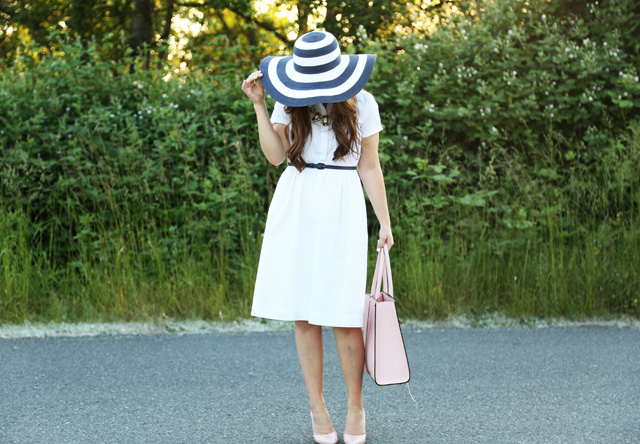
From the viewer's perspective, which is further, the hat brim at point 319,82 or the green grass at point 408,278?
the green grass at point 408,278

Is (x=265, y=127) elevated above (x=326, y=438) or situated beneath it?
elevated above

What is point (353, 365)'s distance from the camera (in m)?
3.26

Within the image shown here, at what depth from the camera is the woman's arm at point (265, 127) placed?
10.4ft

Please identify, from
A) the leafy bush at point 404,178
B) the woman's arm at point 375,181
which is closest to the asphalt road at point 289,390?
the leafy bush at point 404,178

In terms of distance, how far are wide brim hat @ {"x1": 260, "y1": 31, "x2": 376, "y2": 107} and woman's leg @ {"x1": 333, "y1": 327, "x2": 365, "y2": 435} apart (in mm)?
1054

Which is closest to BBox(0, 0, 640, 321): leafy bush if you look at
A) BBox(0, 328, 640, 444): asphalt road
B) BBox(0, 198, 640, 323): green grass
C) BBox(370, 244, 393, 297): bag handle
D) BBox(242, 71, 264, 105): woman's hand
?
BBox(0, 198, 640, 323): green grass

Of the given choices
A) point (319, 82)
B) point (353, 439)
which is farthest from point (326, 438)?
point (319, 82)

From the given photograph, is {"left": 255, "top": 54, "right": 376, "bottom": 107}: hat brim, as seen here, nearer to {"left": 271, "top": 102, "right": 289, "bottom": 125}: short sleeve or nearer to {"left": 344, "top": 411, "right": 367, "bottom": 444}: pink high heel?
{"left": 271, "top": 102, "right": 289, "bottom": 125}: short sleeve

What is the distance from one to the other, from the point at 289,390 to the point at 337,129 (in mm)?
1735

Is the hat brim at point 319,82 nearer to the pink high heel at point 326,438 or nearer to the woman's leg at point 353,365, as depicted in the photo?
the woman's leg at point 353,365

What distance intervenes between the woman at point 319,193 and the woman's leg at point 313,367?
9cm

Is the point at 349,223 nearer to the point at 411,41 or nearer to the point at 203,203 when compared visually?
the point at 203,203

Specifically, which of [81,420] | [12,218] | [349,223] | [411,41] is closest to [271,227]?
[349,223]

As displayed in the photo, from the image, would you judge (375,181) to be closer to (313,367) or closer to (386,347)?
(386,347)
